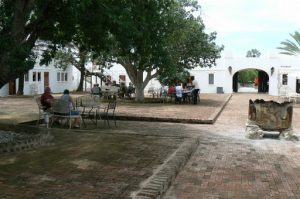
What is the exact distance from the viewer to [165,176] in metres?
6.39

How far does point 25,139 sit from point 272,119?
618cm

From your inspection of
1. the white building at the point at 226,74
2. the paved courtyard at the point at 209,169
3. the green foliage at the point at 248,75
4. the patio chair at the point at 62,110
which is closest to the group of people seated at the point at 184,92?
the paved courtyard at the point at 209,169

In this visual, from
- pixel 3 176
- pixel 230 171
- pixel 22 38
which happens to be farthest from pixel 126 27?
pixel 3 176

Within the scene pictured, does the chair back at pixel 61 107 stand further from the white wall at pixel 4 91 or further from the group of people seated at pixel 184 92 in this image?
the white wall at pixel 4 91

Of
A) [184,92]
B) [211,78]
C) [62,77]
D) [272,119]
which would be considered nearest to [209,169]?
[272,119]

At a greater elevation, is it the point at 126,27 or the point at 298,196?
the point at 126,27

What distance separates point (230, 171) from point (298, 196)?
1.59 m

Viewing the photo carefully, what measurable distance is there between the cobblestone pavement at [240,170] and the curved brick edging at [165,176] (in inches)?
4.4

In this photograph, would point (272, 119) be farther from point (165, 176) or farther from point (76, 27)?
point (165, 176)

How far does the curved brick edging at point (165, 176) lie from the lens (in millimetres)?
5487

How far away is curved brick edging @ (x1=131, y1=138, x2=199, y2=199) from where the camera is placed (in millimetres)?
5487

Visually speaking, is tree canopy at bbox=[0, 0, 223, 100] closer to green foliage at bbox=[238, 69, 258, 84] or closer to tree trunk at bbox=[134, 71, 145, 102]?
tree trunk at bbox=[134, 71, 145, 102]

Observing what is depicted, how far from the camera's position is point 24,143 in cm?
862

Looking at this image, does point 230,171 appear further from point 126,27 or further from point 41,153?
point 126,27
